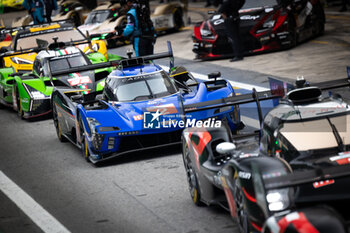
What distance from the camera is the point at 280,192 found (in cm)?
555

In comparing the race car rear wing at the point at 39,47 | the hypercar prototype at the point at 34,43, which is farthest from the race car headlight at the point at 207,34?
the race car rear wing at the point at 39,47

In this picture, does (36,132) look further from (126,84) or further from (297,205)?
(297,205)

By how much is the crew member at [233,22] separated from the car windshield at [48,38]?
11.9 ft

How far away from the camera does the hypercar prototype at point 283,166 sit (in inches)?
210

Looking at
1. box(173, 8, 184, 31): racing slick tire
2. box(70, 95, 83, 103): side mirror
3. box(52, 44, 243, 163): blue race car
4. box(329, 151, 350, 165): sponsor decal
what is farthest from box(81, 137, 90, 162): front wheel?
box(173, 8, 184, 31): racing slick tire

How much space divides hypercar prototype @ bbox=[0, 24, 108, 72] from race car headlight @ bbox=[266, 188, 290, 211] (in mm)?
12156

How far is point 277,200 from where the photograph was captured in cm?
551

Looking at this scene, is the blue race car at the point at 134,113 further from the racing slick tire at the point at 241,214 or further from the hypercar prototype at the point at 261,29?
the hypercar prototype at the point at 261,29

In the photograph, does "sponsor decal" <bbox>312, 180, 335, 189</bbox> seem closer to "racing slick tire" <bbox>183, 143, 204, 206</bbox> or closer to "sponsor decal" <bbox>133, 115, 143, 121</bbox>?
"racing slick tire" <bbox>183, 143, 204, 206</bbox>

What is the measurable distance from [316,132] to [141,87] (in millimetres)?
5035

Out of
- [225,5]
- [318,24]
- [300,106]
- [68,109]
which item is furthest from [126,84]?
[318,24]

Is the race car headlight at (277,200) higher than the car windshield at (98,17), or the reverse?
the race car headlight at (277,200)

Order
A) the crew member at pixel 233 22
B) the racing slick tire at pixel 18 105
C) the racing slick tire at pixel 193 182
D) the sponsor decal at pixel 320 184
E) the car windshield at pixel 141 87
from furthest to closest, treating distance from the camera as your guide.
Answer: the crew member at pixel 233 22 → the racing slick tire at pixel 18 105 → the car windshield at pixel 141 87 → the racing slick tire at pixel 193 182 → the sponsor decal at pixel 320 184

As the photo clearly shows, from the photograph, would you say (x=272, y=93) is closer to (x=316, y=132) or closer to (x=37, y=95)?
(x=316, y=132)
